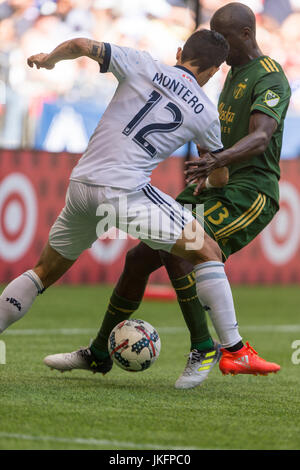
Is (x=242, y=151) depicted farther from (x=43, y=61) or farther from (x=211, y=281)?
(x=43, y=61)

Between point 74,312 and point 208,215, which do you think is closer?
point 208,215

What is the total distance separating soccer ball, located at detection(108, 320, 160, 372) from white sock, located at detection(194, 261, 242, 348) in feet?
1.43

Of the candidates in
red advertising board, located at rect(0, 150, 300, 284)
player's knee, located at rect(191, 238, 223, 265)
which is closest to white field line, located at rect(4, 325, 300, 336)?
player's knee, located at rect(191, 238, 223, 265)

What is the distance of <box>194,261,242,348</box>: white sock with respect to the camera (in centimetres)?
446

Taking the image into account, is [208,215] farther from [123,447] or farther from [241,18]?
[123,447]

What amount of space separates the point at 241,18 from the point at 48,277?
1845 millimetres

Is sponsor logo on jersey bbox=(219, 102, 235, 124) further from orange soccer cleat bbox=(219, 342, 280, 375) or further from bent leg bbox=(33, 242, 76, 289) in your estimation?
orange soccer cleat bbox=(219, 342, 280, 375)

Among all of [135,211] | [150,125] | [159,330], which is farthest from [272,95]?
[159,330]

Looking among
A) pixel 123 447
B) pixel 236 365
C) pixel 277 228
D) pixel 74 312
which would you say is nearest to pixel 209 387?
pixel 236 365

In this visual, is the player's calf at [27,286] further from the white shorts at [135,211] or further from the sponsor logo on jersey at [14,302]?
the white shorts at [135,211]

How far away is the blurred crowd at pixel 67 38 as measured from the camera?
1083 cm

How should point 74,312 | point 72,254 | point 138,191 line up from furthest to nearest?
point 74,312, point 72,254, point 138,191

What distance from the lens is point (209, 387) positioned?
193 inches
